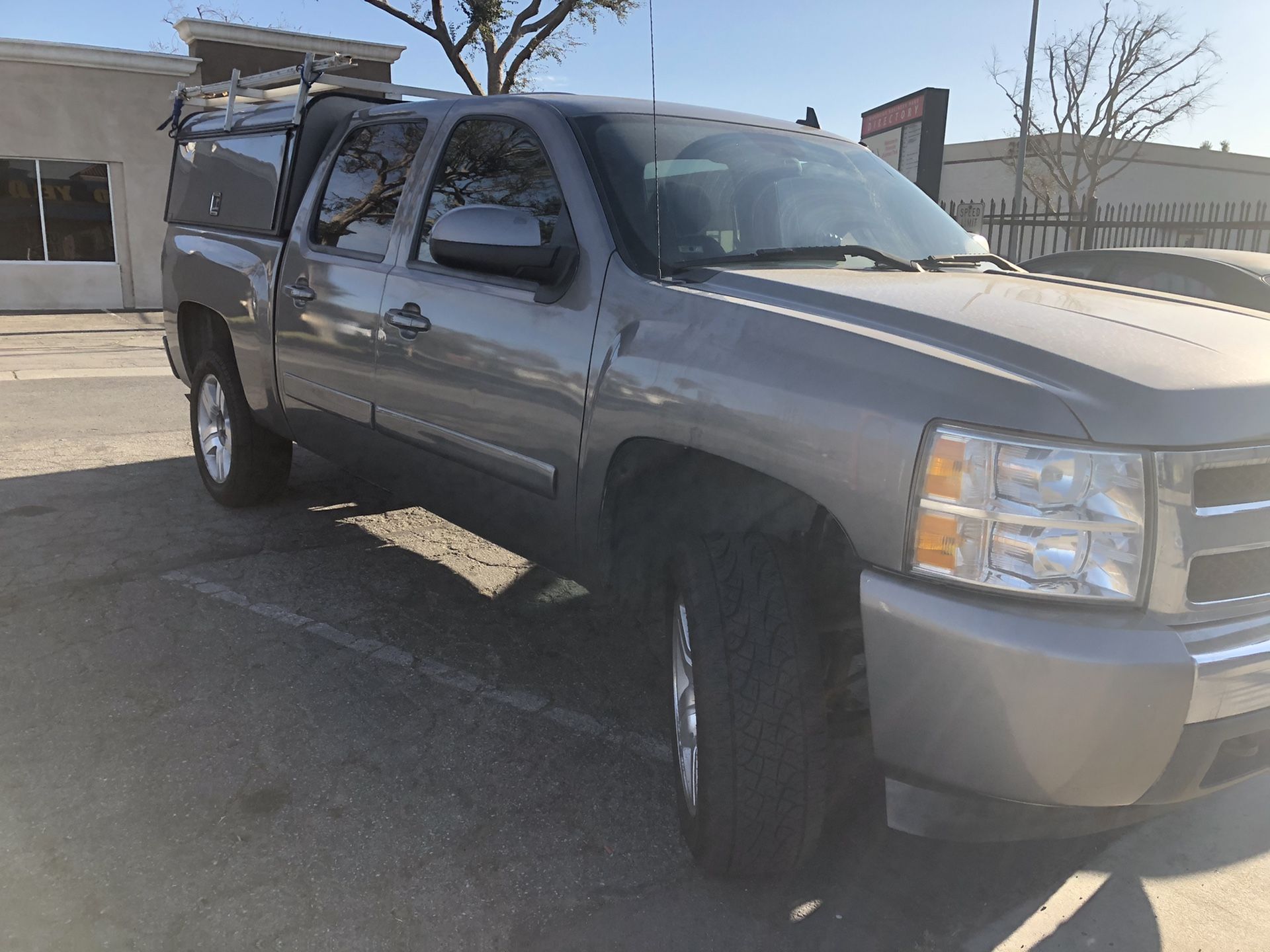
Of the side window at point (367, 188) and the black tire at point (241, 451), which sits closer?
the side window at point (367, 188)

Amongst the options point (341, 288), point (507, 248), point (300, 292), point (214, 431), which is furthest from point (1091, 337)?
point (214, 431)

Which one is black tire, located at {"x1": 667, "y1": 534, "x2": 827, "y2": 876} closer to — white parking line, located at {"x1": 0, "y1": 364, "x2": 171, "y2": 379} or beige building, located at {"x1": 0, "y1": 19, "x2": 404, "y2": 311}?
white parking line, located at {"x1": 0, "y1": 364, "x2": 171, "y2": 379}

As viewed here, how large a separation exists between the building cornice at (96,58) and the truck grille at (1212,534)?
61.2 feet

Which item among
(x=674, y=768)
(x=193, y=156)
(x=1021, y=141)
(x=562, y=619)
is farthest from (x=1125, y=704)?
(x=1021, y=141)

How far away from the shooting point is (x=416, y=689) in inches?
138

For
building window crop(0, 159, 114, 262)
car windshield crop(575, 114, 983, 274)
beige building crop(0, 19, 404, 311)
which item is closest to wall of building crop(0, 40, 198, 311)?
beige building crop(0, 19, 404, 311)

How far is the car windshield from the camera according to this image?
9.90ft

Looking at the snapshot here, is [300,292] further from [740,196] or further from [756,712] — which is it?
[756,712]

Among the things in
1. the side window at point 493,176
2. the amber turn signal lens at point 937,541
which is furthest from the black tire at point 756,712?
the side window at point 493,176

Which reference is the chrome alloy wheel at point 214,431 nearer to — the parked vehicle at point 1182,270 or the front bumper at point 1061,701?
the front bumper at point 1061,701

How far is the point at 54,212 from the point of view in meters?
17.1

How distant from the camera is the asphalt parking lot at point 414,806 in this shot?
2.36 meters

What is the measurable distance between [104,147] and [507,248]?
56.0 feet

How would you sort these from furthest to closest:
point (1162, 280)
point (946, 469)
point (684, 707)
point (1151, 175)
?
1. point (1151, 175)
2. point (1162, 280)
3. point (684, 707)
4. point (946, 469)
